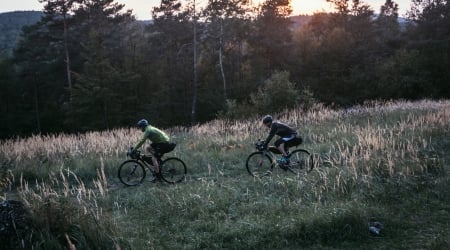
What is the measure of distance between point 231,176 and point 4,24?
108 m

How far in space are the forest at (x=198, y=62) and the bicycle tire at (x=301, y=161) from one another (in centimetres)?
2302

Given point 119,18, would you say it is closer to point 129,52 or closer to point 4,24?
point 129,52

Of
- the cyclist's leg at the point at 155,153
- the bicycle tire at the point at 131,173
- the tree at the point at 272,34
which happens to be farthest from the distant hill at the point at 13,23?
the cyclist's leg at the point at 155,153

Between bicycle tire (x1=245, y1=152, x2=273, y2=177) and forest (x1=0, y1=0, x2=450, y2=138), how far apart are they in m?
22.9

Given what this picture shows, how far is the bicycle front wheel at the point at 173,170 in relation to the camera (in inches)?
394

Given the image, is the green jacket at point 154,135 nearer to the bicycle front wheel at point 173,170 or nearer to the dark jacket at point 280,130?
the bicycle front wheel at point 173,170

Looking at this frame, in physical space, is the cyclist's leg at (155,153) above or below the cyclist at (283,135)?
below

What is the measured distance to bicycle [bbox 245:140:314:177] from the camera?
9719mm

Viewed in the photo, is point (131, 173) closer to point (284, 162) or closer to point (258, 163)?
point (258, 163)

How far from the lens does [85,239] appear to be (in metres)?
5.15

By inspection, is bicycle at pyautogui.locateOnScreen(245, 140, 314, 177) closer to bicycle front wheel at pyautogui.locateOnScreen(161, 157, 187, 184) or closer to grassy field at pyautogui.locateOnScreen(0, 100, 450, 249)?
grassy field at pyautogui.locateOnScreen(0, 100, 450, 249)

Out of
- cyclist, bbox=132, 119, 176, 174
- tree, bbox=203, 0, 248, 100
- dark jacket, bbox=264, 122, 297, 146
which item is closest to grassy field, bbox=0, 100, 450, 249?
cyclist, bbox=132, 119, 176, 174

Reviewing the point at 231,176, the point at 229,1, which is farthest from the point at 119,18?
the point at 231,176

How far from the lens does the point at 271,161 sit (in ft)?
33.1
